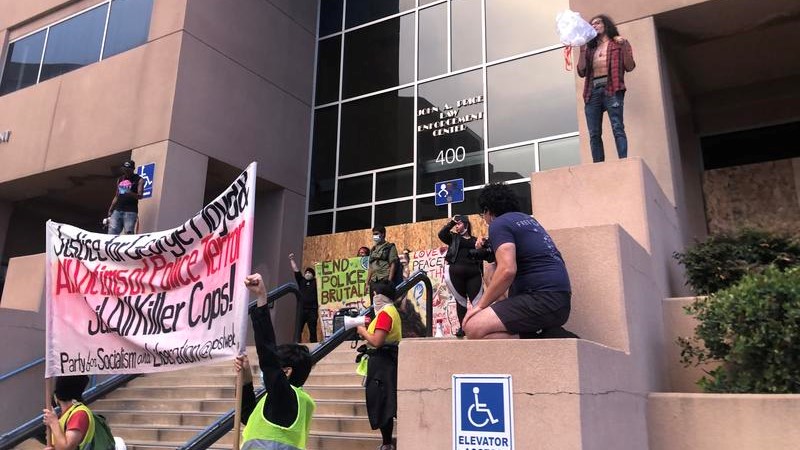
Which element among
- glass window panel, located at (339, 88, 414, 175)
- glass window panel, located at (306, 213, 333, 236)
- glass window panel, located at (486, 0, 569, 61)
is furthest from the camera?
glass window panel, located at (306, 213, 333, 236)

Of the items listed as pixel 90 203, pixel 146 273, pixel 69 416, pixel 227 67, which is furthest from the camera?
pixel 90 203

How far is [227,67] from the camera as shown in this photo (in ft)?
42.3

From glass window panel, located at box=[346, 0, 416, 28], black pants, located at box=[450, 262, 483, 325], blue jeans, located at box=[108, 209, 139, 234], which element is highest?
glass window panel, located at box=[346, 0, 416, 28]

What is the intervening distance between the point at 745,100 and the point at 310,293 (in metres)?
8.68

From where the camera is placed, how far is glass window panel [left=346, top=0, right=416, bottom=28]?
14.4m

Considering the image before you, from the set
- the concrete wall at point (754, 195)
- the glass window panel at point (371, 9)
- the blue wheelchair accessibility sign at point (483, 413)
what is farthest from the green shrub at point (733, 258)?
the glass window panel at point (371, 9)

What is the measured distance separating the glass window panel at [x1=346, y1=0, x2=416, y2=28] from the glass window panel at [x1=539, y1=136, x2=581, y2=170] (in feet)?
16.8

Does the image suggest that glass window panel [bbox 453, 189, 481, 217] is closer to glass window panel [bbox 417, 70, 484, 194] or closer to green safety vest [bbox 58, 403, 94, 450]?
glass window panel [bbox 417, 70, 484, 194]

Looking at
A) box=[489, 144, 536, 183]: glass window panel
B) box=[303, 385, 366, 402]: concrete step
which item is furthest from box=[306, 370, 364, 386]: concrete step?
box=[489, 144, 536, 183]: glass window panel

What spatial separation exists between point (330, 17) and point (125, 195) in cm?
754

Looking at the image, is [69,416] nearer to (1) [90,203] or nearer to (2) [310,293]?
(2) [310,293]

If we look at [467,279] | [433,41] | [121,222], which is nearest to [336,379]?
[467,279]

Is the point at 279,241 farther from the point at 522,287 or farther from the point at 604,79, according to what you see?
the point at 522,287

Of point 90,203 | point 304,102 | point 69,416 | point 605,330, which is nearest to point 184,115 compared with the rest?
point 304,102
